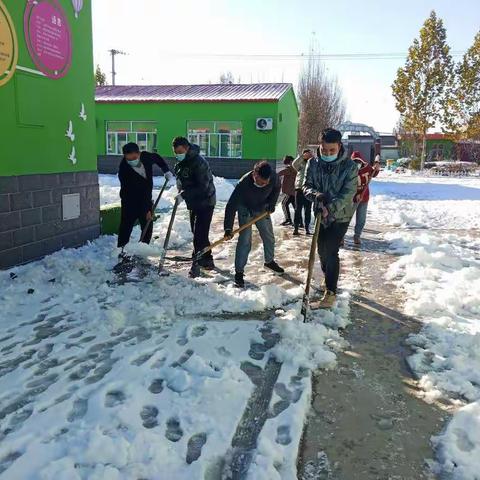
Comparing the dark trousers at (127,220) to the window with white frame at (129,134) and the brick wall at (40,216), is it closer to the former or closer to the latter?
the brick wall at (40,216)

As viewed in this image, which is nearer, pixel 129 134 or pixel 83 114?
pixel 83 114

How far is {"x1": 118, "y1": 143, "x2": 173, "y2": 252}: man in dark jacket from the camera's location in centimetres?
613

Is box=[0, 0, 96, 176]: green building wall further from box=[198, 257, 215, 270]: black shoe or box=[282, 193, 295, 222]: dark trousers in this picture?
box=[282, 193, 295, 222]: dark trousers

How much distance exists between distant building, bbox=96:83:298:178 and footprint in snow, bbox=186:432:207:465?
19.7 metres

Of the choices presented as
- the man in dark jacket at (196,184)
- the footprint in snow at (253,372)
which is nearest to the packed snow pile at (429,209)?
the man in dark jacket at (196,184)

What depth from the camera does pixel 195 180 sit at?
19.3 ft

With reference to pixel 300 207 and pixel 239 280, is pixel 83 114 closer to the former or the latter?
pixel 239 280

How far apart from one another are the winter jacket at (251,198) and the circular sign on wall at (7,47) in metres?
2.89

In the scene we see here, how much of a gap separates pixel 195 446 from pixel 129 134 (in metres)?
22.4

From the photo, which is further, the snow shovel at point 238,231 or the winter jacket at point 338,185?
the snow shovel at point 238,231

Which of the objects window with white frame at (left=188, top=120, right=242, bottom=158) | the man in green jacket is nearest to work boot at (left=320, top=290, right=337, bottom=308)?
the man in green jacket

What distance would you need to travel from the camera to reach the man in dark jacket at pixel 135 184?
241 inches

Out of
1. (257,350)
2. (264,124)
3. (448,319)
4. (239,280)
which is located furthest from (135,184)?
(264,124)

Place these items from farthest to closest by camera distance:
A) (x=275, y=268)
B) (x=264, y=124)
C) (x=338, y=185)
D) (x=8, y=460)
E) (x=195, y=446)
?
(x=264, y=124), (x=275, y=268), (x=338, y=185), (x=195, y=446), (x=8, y=460)
